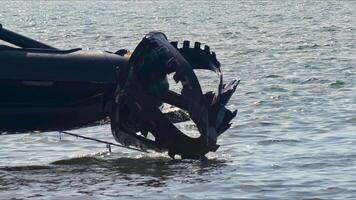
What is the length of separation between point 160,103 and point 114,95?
581mm

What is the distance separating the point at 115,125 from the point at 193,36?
28.1 m

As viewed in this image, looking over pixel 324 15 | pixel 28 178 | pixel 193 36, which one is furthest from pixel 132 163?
pixel 324 15

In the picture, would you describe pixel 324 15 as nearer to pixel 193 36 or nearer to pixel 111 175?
pixel 193 36

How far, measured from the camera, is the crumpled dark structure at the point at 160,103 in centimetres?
1445

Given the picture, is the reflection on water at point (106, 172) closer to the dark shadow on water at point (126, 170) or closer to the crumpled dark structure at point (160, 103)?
the dark shadow on water at point (126, 170)

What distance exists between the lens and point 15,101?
1467cm

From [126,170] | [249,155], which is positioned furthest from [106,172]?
[249,155]

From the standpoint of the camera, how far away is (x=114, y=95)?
1471cm

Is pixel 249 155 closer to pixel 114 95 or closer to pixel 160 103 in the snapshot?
pixel 160 103

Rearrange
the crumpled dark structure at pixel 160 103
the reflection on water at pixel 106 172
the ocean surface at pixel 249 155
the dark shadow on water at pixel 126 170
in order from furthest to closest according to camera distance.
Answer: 1. the crumpled dark structure at pixel 160 103
2. the dark shadow on water at pixel 126 170
3. the reflection on water at pixel 106 172
4. the ocean surface at pixel 249 155

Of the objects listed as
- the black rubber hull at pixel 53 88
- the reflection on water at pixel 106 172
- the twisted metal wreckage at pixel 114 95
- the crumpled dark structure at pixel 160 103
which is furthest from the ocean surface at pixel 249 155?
the black rubber hull at pixel 53 88

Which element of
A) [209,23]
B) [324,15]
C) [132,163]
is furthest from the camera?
[324,15]

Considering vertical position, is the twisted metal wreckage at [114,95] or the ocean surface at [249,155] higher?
the twisted metal wreckage at [114,95]

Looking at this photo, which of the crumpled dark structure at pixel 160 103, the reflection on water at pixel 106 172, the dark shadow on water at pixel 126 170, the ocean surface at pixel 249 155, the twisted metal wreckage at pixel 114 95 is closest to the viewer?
the ocean surface at pixel 249 155
